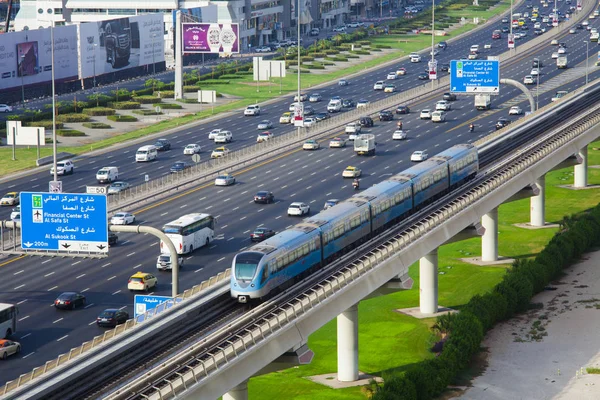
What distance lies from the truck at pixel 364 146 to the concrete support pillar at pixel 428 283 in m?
51.3

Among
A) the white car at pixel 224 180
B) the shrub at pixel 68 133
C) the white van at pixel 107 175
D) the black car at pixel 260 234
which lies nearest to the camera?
the black car at pixel 260 234

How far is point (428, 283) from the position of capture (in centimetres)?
8362

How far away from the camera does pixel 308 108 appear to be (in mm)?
163875

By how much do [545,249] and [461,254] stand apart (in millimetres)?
7491

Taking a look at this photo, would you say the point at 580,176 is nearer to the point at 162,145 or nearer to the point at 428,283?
the point at 162,145

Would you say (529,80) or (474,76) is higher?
(474,76)

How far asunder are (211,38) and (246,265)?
4662 inches

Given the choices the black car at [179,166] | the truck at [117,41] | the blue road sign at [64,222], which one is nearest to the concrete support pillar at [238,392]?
the blue road sign at [64,222]

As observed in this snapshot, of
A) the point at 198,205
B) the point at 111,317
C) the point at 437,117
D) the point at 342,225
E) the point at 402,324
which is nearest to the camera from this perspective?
the point at 342,225

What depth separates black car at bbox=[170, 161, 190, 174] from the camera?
124 m

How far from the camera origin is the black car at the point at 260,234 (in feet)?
315

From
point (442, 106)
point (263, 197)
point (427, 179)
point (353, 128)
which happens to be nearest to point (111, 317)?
point (427, 179)

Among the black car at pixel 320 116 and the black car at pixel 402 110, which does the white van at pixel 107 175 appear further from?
the black car at pixel 402 110

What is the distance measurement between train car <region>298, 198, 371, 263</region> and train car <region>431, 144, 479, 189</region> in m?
18.8
